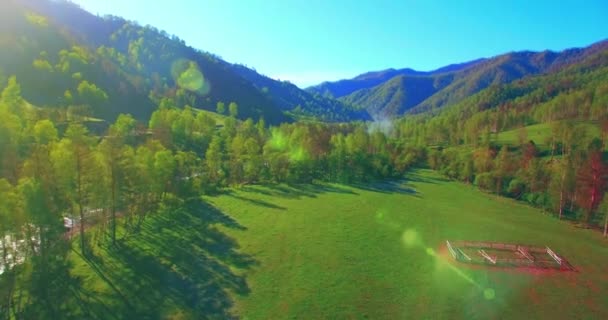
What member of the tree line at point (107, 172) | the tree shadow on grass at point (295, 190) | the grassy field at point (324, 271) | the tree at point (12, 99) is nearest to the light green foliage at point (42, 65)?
the tree at point (12, 99)

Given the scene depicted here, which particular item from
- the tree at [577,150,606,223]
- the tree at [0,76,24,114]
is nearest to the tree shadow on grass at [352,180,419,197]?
the tree at [577,150,606,223]

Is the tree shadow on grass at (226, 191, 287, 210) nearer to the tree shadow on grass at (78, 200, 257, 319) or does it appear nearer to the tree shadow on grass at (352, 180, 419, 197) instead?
the tree shadow on grass at (78, 200, 257, 319)

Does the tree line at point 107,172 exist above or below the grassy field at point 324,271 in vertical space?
above

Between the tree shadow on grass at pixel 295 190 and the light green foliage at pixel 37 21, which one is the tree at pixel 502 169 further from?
the light green foliage at pixel 37 21

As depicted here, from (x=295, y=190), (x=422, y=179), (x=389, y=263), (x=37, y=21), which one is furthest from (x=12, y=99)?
(x=422, y=179)

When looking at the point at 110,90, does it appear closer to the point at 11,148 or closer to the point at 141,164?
the point at 11,148

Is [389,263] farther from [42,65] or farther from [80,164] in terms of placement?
[42,65]

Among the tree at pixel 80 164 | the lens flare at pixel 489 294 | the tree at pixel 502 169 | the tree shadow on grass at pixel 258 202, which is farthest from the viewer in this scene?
the tree at pixel 502 169
